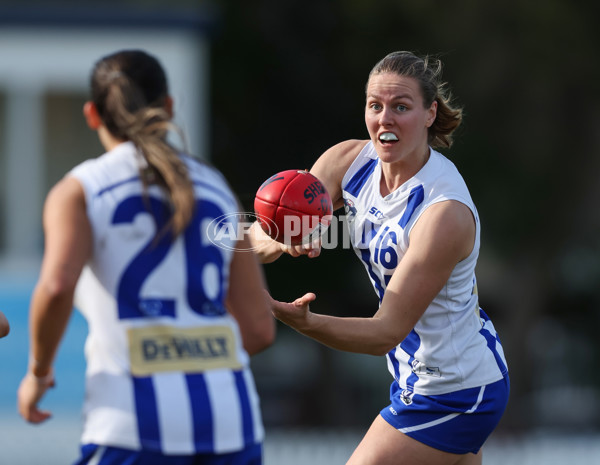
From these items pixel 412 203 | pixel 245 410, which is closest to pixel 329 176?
pixel 412 203

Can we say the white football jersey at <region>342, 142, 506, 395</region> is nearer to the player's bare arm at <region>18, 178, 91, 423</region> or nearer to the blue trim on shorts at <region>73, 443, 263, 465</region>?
the blue trim on shorts at <region>73, 443, 263, 465</region>

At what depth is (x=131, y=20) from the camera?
37.4 feet

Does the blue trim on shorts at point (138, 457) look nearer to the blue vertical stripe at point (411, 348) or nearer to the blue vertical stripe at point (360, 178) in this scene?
the blue vertical stripe at point (411, 348)

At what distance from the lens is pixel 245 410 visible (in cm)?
285

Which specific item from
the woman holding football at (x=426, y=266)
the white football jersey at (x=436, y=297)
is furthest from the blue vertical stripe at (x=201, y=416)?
the white football jersey at (x=436, y=297)

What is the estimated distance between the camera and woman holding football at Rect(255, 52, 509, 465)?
3.62 metres

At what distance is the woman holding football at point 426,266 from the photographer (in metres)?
3.62

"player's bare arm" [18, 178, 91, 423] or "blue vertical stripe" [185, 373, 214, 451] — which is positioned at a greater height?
"player's bare arm" [18, 178, 91, 423]

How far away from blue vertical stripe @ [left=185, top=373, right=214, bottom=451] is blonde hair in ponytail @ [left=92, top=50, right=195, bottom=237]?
44 centimetres

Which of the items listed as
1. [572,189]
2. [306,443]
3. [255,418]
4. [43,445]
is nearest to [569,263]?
[572,189]

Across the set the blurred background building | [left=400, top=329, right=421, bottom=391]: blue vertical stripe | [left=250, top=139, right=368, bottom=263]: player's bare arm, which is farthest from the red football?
the blurred background building

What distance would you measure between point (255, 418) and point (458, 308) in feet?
3.94

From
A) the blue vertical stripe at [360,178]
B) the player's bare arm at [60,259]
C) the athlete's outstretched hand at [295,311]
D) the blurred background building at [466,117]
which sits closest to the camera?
the player's bare arm at [60,259]

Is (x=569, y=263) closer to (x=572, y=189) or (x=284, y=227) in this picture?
(x=572, y=189)
